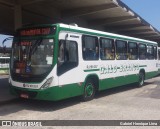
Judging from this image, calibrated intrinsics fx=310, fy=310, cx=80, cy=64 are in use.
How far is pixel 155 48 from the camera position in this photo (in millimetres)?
20531

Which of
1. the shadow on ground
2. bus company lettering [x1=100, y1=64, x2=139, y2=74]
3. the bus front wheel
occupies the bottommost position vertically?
the shadow on ground

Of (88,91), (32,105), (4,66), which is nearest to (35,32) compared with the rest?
(32,105)

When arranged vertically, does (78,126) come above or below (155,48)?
below

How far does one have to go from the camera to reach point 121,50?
15.0 m

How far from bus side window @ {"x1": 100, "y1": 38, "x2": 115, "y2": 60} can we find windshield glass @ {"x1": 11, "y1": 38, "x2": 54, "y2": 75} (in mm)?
3321

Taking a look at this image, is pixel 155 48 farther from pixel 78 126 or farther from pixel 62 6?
pixel 78 126

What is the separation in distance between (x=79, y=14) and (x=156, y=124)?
39.3ft

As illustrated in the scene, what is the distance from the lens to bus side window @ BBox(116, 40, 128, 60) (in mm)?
14594

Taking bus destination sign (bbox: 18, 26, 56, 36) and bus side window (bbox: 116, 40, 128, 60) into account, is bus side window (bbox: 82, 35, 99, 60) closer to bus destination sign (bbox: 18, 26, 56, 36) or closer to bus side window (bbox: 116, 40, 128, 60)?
bus destination sign (bbox: 18, 26, 56, 36)

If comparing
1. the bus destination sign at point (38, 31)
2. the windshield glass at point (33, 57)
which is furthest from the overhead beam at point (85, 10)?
the windshield glass at point (33, 57)

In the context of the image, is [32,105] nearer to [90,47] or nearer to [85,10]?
[90,47]

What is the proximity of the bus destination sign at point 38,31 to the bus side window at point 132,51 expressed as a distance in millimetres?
6551

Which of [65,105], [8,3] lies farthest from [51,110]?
[8,3]

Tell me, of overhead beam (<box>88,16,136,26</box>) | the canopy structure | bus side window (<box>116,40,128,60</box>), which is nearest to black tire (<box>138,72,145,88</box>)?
bus side window (<box>116,40,128,60</box>)
